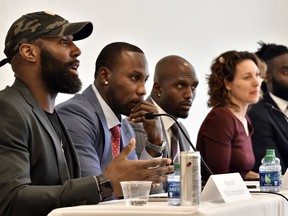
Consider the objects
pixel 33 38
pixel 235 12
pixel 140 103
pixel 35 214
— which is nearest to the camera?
pixel 35 214

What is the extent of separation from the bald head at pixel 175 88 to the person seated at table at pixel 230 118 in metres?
0.13

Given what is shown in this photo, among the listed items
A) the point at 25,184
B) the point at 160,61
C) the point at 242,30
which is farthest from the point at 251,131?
the point at 25,184

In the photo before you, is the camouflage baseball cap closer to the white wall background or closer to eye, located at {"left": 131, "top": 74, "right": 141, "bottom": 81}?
eye, located at {"left": 131, "top": 74, "right": 141, "bottom": 81}

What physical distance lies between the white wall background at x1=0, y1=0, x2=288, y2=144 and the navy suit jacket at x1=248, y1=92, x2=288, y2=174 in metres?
0.69

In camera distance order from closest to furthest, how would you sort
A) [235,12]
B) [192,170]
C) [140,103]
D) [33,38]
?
1. [192,170]
2. [33,38]
3. [140,103]
4. [235,12]

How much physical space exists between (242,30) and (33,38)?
9.92ft

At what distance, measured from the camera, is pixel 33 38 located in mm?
2262

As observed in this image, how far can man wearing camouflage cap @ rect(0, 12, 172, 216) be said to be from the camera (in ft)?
6.19

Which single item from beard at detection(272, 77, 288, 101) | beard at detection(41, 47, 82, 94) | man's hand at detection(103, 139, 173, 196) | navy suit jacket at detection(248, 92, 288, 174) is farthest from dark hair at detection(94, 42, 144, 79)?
beard at detection(272, 77, 288, 101)

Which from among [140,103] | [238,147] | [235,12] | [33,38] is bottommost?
[238,147]

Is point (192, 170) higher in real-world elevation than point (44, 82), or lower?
lower

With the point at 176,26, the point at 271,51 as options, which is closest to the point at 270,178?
the point at 176,26

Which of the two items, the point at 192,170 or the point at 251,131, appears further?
the point at 251,131

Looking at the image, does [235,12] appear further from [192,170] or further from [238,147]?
[192,170]
